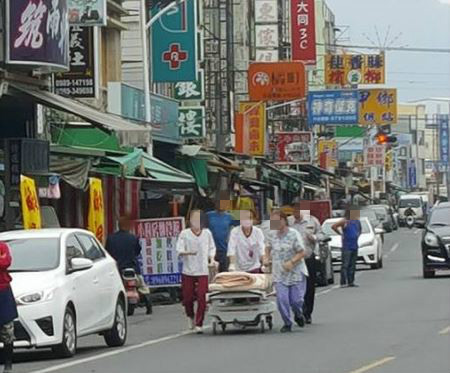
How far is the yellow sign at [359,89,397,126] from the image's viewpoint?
62.5m

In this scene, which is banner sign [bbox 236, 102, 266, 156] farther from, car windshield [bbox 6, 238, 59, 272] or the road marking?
the road marking

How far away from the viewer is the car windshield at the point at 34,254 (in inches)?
647

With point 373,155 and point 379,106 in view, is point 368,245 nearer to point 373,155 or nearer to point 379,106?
point 379,106

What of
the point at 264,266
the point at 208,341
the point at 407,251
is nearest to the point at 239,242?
the point at 264,266

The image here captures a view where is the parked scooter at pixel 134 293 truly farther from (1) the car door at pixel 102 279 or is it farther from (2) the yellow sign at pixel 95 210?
(1) the car door at pixel 102 279

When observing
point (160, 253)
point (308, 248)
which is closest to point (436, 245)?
point (160, 253)

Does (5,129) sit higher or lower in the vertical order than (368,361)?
higher

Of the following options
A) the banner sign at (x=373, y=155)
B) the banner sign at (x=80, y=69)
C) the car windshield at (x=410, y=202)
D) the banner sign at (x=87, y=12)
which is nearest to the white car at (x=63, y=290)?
the banner sign at (x=87, y=12)

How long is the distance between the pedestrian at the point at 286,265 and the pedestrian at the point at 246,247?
2.62 ft

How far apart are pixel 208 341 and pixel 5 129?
41.7ft

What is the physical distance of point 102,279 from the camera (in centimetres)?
1755

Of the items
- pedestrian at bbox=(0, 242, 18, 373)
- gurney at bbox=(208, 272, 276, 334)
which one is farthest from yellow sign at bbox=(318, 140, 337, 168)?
pedestrian at bbox=(0, 242, 18, 373)

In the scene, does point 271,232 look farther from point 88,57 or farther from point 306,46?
point 306,46

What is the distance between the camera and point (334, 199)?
312 ft
